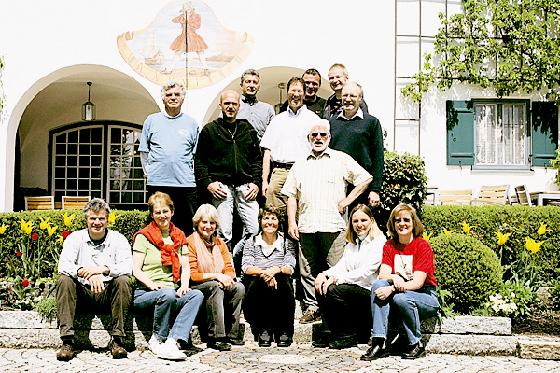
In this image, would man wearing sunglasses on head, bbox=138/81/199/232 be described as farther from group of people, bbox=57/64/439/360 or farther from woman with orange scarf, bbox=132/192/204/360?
woman with orange scarf, bbox=132/192/204/360

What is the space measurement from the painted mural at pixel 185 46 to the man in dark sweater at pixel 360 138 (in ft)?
16.9

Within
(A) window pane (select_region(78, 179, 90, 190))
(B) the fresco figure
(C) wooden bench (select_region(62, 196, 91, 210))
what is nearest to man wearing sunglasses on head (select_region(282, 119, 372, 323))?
(B) the fresco figure

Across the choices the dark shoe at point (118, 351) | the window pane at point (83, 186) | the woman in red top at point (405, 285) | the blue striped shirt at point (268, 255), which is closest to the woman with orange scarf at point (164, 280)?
the dark shoe at point (118, 351)

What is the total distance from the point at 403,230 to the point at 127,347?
252cm

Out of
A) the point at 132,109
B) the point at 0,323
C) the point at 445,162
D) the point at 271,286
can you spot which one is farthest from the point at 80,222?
the point at 132,109

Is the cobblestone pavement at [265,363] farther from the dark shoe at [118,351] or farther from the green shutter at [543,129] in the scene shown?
the green shutter at [543,129]

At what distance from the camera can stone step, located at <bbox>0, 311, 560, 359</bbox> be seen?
6.51 meters

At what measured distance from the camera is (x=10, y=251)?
28.8 feet

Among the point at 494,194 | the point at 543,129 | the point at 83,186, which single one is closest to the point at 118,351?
the point at 494,194

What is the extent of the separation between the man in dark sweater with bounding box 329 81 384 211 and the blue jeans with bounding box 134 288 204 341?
1.76 meters

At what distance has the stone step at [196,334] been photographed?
651 centimetres

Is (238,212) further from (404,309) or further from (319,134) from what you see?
(404,309)

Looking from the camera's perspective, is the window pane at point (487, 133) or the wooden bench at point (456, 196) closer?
the wooden bench at point (456, 196)

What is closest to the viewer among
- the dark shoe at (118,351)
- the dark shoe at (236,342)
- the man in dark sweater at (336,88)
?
the dark shoe at (118,351)
